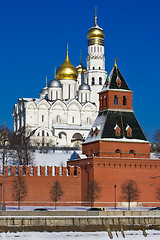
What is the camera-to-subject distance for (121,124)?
179ft

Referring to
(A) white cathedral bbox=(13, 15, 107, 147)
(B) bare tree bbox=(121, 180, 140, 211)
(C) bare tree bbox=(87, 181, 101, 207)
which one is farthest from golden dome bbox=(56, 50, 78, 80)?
(C) bare tree bbox=(87, 181, 101, 207)

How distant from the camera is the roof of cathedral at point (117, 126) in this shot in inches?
2135

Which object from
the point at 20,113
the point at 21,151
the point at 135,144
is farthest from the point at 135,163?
the point at 20,113

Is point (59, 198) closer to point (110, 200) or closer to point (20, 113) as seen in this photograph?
point (110, 200)

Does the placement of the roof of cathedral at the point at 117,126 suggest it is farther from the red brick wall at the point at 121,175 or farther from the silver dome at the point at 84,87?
the silver dome at the point at 84,87

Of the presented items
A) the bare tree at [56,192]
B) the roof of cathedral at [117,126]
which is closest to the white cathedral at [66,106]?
the roof of cathedral at [117,126]

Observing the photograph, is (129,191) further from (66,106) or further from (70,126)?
(66,106)

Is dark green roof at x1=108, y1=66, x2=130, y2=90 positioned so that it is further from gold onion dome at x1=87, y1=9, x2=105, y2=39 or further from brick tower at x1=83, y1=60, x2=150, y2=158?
gold onion dome at x1=87, y1=9, x2=105, y2=39

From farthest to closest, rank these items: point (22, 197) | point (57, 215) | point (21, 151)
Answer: point (21, 151) → point (22, 197) → point (57, 215)

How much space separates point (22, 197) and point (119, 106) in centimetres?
1184

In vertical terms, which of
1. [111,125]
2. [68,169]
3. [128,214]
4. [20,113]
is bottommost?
[128,214]

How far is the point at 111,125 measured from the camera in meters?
54.5

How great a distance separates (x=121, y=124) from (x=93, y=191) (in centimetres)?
670

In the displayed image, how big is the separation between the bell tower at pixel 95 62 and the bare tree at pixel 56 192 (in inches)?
2340
